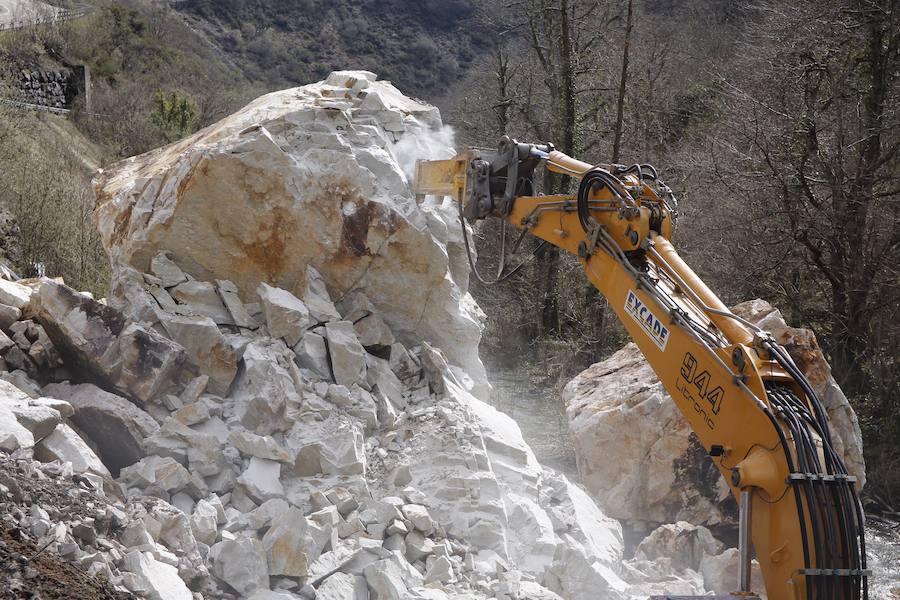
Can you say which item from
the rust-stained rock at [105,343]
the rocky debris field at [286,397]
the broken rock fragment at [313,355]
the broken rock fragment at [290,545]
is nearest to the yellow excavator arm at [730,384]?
the rocky debris field at [286,397]

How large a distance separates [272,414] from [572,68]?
11.0 meters

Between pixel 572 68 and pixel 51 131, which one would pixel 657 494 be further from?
pixel 51 131

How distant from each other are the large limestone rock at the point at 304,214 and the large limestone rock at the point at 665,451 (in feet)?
4.97

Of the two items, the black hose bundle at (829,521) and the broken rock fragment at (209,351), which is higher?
the broken rock fragment at (209,351)

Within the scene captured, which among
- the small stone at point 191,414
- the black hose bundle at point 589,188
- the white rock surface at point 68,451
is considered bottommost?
the white rock surface at point 68,451

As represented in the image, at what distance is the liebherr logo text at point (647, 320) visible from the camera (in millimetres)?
4801

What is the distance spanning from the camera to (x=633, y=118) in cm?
1917

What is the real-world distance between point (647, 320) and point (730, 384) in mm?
719

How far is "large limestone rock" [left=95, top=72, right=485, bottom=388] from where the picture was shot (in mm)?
6668

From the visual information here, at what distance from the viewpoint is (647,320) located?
4.91 meters

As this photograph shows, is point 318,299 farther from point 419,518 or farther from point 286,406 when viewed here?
point 419,518

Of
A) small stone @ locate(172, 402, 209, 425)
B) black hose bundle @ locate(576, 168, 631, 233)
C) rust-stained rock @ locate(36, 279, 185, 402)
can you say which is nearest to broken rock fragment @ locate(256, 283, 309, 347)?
rust-stained rock @ locate(36, 279, 185, 402)

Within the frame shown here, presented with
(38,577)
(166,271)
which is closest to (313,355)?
(166,271)

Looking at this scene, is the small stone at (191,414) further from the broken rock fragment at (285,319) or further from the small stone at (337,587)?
the small stone at (337,587)
